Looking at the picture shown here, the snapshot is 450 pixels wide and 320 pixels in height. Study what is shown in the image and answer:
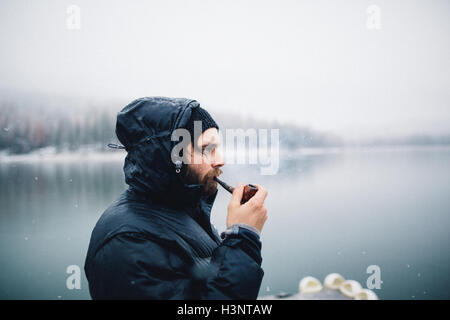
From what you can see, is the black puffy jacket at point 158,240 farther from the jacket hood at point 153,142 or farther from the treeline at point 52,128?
the treeline at point 52,128

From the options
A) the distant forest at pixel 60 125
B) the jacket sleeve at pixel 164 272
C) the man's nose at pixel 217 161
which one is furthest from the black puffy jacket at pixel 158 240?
the distant forest at pixel 60 125

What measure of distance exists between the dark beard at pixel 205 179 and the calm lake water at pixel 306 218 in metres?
3.94

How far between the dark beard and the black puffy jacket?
27mm

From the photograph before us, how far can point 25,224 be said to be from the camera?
710 centimetres

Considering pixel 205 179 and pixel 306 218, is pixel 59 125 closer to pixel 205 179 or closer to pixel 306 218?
pixel 205 179

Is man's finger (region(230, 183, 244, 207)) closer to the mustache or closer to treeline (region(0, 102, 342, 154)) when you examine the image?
the mustache

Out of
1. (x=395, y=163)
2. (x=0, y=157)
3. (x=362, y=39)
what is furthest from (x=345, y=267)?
(x=0, y=157)

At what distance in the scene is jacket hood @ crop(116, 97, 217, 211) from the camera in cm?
79

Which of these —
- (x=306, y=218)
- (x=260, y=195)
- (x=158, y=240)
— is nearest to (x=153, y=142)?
(x=158, y=240)

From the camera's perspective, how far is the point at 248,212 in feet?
2.64

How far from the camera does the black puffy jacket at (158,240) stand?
64 centimetres

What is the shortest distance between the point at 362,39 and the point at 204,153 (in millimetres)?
13192

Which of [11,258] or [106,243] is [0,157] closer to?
[11,258]

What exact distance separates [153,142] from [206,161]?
0.66 feet
